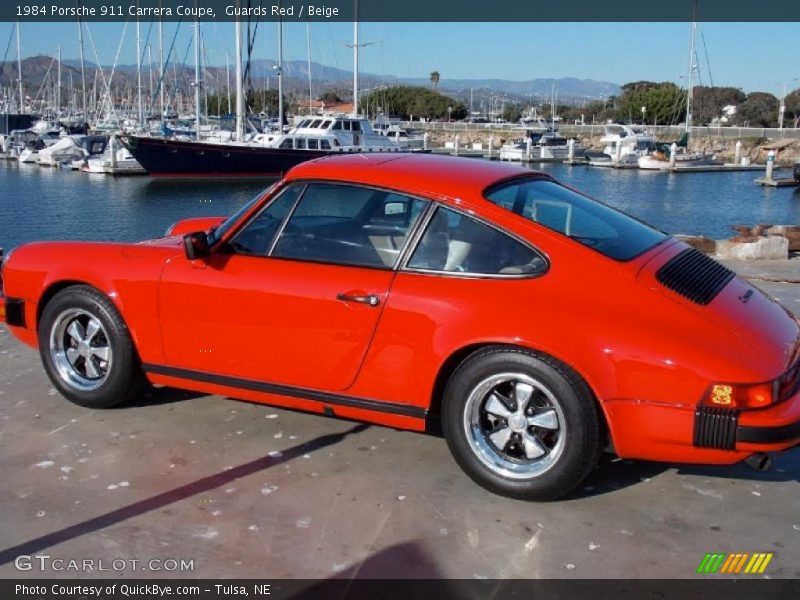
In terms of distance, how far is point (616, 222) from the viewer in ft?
13.7

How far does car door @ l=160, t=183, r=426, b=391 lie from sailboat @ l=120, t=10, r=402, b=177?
Result: 137 feet

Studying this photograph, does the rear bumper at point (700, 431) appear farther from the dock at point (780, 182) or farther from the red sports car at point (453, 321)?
the dock at point (780, 182)

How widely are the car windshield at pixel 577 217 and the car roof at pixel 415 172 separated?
0.33ft

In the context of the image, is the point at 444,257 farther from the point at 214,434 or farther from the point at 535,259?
the point at 214,434

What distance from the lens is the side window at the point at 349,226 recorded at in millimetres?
3838

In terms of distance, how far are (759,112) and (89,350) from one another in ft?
355

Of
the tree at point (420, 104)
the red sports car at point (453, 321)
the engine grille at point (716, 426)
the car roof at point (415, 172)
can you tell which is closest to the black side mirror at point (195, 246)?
the red sports car at point (453, 321)

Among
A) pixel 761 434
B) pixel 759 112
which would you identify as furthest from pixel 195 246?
pixel 759 112

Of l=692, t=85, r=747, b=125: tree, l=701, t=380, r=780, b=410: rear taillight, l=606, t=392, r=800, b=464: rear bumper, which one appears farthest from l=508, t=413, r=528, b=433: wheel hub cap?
l=692, t=85, r=747, b=125: tree

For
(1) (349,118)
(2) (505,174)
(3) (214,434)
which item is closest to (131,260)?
(3) (214,434)

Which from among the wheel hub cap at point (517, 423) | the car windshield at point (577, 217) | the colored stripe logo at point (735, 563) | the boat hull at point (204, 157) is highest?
the boat hull at point (204, 157)

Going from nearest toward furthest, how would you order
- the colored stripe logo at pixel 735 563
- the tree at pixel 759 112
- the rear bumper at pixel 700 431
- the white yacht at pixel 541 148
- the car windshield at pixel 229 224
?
the colored stripe logo at pixel 735 563
the rear bumper at pixel 700 431
the car windshield at pixel 229 224
the white yacht at pixel 541 148
the tree at pixel 759 112
